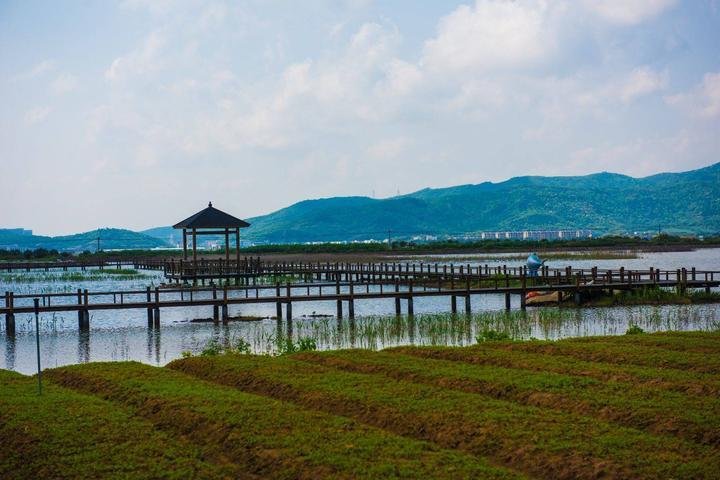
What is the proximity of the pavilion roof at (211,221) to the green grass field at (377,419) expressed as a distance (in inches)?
1744

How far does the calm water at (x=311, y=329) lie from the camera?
28.8m

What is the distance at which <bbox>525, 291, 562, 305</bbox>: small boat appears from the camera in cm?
4442

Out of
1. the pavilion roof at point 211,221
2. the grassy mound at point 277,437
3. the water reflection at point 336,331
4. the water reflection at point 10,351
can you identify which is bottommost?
the water reflection at point 336,331

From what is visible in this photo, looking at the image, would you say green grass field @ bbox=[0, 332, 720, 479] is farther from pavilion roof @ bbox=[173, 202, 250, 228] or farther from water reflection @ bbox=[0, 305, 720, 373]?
pavilion roof @ bbox=[173, 202, 250, 228]

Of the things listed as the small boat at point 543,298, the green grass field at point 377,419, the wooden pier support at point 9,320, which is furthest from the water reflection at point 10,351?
the small boat at point 543,298

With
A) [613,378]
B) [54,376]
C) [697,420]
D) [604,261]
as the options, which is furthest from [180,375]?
[604,261]

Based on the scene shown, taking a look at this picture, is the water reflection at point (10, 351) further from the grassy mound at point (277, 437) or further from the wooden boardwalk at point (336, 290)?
the grassy mound at point (277, 437)

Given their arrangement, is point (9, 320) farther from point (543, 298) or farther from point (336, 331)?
point (543, 298)

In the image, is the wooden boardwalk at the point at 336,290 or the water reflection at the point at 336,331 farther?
the wooden boardwalk at the point at 336,290

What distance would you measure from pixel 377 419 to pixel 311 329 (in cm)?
2069

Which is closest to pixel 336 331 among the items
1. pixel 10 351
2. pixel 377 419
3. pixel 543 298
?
pixel 10 351

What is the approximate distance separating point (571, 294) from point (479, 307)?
A: 481 cm

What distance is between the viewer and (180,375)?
1844cm

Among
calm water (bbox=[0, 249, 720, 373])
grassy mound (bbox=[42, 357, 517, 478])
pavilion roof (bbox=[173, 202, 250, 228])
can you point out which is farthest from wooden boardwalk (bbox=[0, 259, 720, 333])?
grassy mound (bbox=[42, 357, 517, 478])
